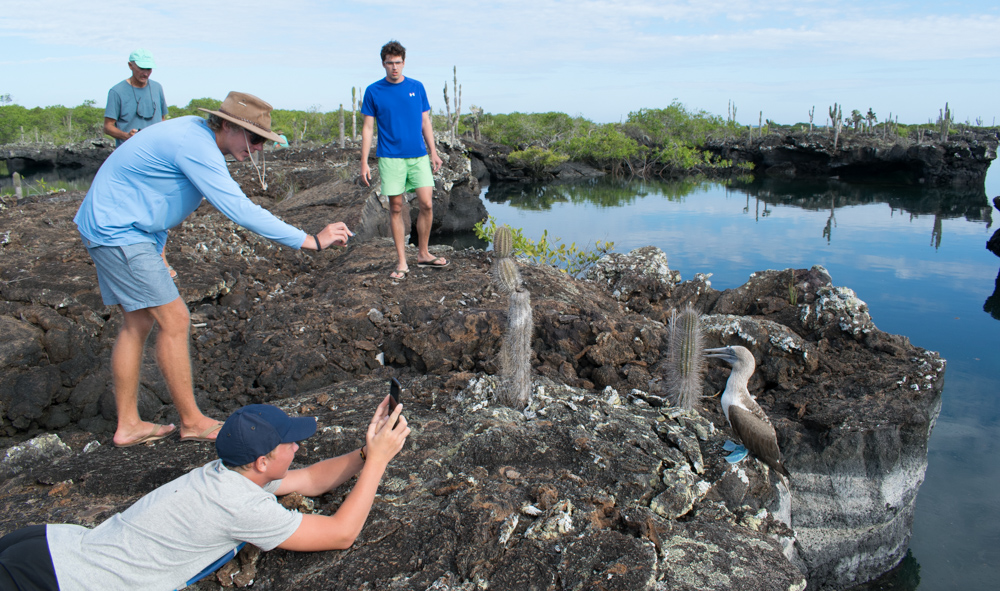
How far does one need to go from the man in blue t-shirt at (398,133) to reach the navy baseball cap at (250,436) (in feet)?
12.4

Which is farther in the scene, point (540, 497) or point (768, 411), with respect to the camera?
point (768, 411)

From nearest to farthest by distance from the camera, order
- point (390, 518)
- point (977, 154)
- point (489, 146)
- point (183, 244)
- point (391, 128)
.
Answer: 1. point (390, 518)
2. point (391, 128)
3. point (183, 244)
4. point (977, 154)
5. point (489, 146)


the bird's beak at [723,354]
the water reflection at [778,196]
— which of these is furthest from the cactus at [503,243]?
the water reflection at [778,196]

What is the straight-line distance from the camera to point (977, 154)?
90.5 feet

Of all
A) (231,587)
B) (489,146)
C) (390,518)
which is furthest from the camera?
(489,146)

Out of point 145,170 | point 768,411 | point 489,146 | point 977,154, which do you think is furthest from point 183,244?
point 977,154

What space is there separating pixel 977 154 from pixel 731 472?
3309cm

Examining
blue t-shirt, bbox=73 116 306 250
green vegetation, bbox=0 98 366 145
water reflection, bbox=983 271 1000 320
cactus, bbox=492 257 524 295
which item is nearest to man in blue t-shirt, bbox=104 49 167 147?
blue t-shirt, bbox=73 116 306 250

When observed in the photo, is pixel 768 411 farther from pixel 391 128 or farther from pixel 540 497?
pixel 391 128

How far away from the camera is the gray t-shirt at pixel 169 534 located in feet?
5.62

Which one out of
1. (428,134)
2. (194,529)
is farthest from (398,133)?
(194,529)

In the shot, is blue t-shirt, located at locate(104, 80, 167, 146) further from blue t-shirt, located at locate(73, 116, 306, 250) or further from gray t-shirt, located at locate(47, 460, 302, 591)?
gray t-shirt, located at locate(47, 460, 302, 591)

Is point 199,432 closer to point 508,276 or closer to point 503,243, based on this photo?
point 508,276

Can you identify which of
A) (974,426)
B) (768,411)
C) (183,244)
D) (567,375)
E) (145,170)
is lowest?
(974,426)
